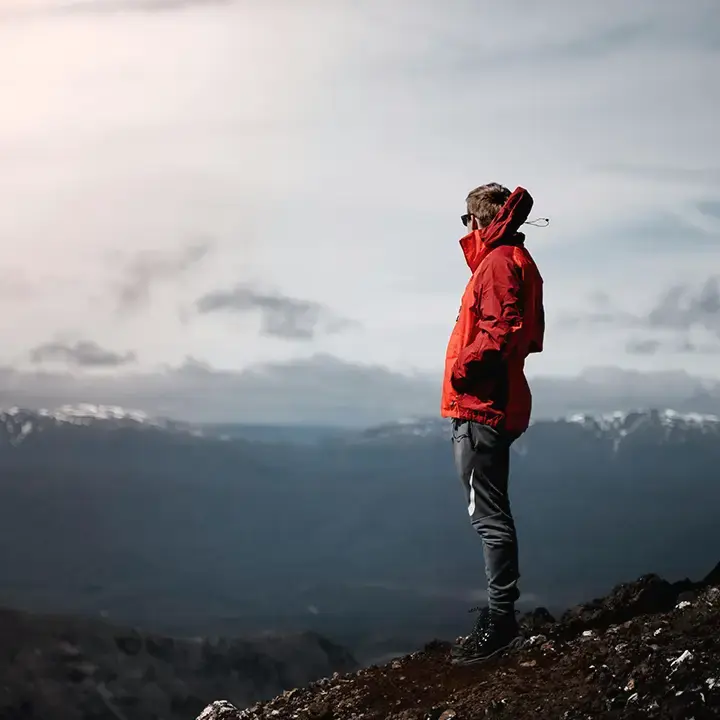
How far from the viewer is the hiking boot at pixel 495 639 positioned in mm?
3758

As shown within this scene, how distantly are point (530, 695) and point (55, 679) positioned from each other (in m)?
5.38

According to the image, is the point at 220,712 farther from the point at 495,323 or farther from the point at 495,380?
the point at 495,323

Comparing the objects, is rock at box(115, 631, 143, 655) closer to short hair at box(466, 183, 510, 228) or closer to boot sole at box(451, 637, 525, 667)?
boot sole at box(451, 637, 525, 667)

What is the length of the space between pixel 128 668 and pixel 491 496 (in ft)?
16.8

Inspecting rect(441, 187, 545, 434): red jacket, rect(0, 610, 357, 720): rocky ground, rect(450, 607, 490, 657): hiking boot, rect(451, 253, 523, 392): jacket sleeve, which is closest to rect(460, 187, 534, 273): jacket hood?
rect(441, 187, 545, 434): red jacket

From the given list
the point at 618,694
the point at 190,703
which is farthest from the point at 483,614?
the point at 190,703

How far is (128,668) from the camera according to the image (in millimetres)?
7699

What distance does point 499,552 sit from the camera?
Result: 3650 millimetres

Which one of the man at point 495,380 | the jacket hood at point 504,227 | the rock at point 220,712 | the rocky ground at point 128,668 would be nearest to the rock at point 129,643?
the rocky ground at point 128,668

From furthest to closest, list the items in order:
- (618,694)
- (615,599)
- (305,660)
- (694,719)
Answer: (305,660) < (615,599) < (618,694) < (694,719)

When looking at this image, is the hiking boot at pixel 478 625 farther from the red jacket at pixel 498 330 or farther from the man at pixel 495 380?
the red jacket at pixel 498 330

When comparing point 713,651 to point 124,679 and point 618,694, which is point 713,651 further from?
point 124,679

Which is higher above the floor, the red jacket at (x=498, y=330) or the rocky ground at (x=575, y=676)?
the red jacket at (x=498, y=330)

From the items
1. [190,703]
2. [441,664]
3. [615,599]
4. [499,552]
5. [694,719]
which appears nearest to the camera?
[694,719]
